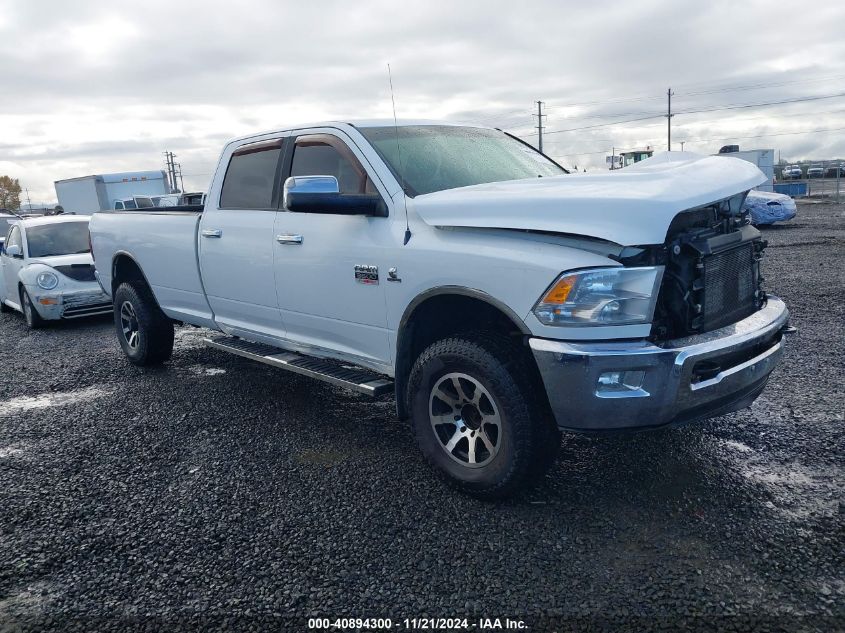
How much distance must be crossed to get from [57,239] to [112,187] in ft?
61.8

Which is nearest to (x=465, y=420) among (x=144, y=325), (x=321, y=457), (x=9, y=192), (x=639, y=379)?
(x=639, y=379)

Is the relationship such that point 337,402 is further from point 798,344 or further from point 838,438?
point 798,344

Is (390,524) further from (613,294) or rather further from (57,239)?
(57,239)

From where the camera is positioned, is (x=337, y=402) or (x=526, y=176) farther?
(x=337, y=402)

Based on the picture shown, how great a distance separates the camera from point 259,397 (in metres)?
5.75

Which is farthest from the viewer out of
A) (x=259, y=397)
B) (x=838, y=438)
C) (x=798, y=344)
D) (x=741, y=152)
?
(x=741, y=152)

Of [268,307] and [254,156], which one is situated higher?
Answer: [254,156]

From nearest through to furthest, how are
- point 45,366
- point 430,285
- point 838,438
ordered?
point 430,285, point 838,438, point 45,366

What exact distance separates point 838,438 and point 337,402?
11.1 feet

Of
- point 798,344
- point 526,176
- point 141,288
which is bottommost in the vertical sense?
point 798,344

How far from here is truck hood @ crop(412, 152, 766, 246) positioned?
2.96m

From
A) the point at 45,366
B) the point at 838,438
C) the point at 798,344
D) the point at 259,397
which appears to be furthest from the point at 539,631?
the point at 45,366

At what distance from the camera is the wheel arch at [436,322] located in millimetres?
3535

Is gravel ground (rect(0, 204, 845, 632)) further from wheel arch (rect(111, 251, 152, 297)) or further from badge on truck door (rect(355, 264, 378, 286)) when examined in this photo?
wheel arch (rect(111, 251, 152, 297))
